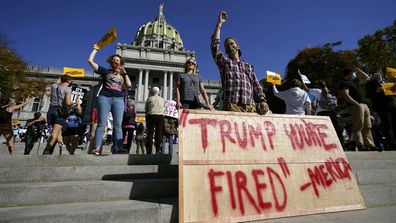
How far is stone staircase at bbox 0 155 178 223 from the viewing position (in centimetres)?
210

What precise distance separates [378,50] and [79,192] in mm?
23815

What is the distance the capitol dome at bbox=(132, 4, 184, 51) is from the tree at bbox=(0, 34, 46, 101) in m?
48.7

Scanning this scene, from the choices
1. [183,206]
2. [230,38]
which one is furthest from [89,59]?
[183,206]

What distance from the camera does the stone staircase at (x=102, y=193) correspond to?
7.00 ft

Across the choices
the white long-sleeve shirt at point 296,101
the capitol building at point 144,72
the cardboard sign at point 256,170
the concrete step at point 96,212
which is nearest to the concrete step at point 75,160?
the concrete step at point 96,212

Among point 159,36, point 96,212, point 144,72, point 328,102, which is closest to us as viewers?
point 96,212

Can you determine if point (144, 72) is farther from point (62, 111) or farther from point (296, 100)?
point (296, 100)

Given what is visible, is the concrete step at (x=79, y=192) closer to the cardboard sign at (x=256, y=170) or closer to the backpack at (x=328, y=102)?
the cardboard sign at (x=256, y=170)

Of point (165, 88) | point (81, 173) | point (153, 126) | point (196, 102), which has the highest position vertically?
point (165, 88)

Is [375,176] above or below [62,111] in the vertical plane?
below

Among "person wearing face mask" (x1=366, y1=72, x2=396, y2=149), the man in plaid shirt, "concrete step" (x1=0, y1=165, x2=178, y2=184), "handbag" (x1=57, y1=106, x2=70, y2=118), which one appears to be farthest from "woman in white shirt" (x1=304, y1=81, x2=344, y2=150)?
"handbag" (x1=57, y1=106, x2=70, y2=118)

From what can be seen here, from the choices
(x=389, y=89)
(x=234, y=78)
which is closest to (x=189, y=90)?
(x=234, y=78)

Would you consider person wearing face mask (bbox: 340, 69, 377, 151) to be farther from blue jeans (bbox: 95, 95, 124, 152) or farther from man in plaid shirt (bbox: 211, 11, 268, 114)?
blue jeans (bbox: 95, 95, 124, 152)

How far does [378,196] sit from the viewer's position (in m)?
2.99
